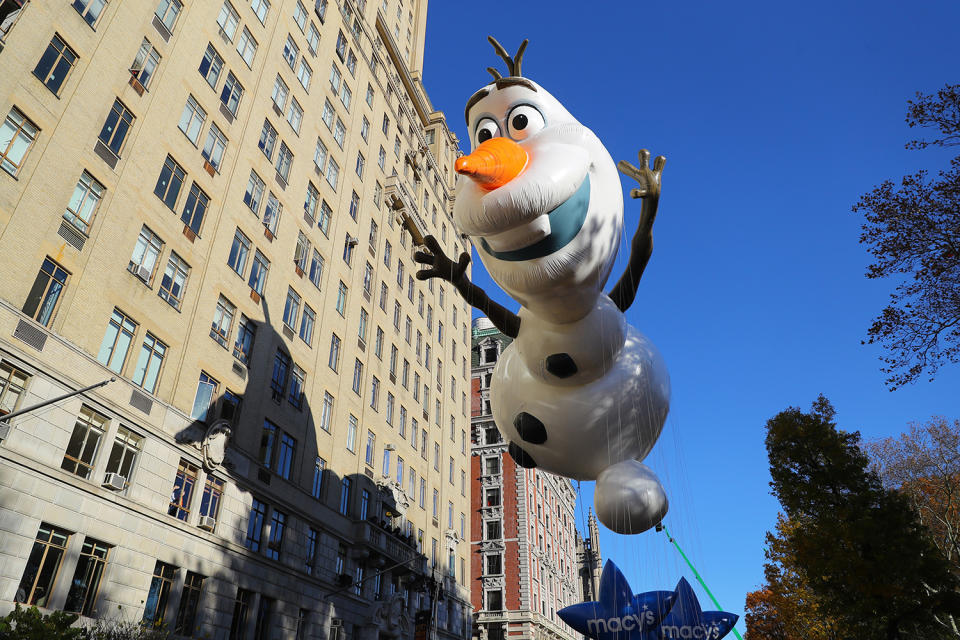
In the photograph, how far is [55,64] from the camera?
15.9 m

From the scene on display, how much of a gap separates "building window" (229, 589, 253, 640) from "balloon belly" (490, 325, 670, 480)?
16.3 m

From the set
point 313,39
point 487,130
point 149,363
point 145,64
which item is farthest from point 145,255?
point 313,39

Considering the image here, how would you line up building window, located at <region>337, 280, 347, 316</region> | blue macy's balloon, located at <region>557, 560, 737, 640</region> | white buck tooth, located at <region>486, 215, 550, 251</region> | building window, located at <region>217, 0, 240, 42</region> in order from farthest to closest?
building window, located at <region>337, 280, 347, 316</region> < building window, located at <region>217, 0, 240, 42</region> < blue macy's balloon, located at <region>557, 560, 737, 640</region> < white buck tooth, located at <region>486, 215, 550, 251</region>

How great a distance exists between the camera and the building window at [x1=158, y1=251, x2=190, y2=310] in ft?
61.1

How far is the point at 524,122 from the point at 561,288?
67.7 inches

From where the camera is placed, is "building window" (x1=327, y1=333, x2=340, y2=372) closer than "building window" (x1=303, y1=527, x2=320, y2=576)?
No

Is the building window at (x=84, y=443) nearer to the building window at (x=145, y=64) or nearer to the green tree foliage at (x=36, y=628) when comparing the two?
the green tree foliage at (x=36, y=628)

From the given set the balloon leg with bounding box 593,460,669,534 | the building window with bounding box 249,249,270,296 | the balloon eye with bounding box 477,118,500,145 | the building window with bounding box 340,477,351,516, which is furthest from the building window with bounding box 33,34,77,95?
the building window with bounding box 340,477,351,516

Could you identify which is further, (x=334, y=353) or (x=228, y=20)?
(x=334, y=353)

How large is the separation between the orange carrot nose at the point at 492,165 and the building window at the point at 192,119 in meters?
18.4

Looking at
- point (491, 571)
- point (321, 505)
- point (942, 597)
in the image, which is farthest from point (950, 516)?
point (491, 571)

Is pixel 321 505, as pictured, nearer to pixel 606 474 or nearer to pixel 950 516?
pixel 606 474

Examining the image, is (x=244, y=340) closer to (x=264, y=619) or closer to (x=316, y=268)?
(x=316, y=268)

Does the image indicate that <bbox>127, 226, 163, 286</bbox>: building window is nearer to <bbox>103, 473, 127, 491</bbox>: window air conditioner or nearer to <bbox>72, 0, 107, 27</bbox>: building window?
<bbox>103, 473, 127, 491</bbox>: window air conditioner
